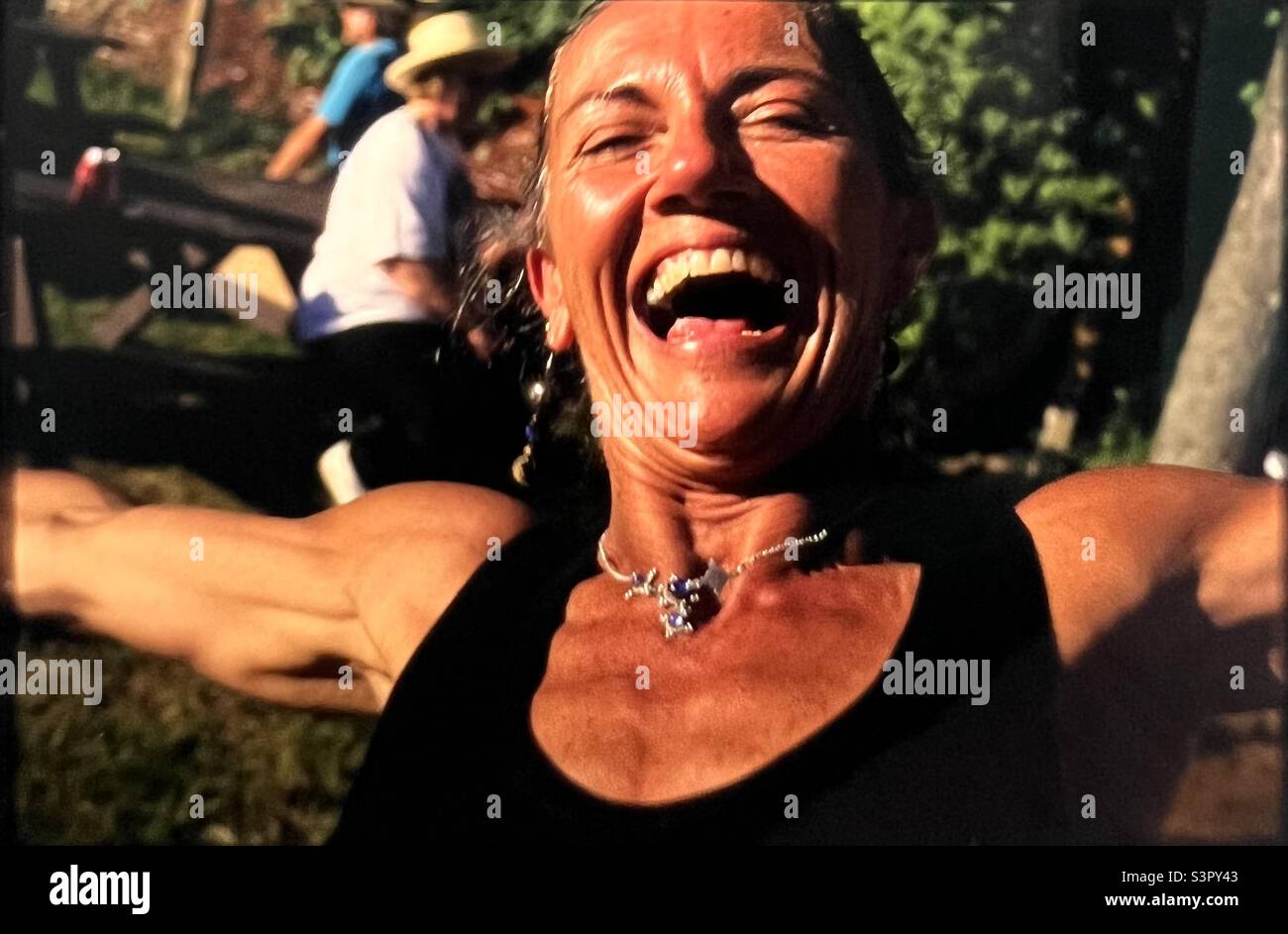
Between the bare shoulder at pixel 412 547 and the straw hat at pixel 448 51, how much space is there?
0.89 meters

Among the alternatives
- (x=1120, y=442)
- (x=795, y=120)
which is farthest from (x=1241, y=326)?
(x=795, y=120)

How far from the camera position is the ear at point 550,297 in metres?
3.33

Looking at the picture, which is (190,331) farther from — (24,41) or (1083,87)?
(1083,87)

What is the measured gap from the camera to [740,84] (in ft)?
10.1

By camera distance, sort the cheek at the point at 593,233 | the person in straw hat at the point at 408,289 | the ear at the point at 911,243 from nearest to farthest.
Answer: the cheek at the point at 593,233, the ear at the point at 911,243, the person in straw hat at the point at 408,289

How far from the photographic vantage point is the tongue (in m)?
3.13

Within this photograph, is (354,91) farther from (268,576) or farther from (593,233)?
(268,576)

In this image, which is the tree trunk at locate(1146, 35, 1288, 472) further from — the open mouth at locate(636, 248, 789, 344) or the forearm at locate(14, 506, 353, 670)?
the forearm at locate(14, 506, 353, 670)

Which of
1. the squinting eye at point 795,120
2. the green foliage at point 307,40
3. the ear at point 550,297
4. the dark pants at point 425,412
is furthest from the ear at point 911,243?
the green foliage at point 307,40

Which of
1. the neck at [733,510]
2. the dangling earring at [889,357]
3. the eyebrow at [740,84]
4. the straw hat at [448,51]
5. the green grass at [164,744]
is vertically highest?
the straw hat at [448,51]

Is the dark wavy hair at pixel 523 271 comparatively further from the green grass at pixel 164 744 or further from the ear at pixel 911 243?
the green grass at pixel 164 744

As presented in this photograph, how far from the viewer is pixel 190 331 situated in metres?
3.44

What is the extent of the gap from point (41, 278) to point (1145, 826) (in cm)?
264
